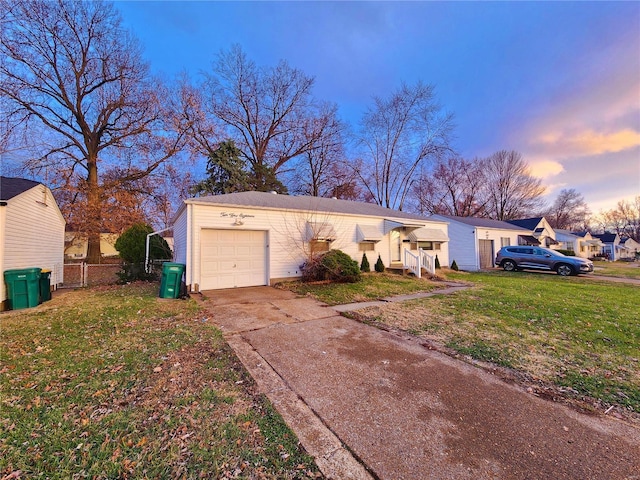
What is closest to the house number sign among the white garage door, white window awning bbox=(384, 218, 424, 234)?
the white garage door

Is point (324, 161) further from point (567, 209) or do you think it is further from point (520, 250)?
point (567, 209)

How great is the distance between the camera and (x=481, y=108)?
521 inches

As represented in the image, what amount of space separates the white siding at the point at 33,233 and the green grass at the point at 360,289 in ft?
25.3

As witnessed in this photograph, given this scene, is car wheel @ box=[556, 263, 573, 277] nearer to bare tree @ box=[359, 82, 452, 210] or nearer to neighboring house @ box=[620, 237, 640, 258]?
bare tree @ box=[359, 82, 452, 210]


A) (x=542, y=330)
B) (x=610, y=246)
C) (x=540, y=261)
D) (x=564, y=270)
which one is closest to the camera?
(x=542, y=330)

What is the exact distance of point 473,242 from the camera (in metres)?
18.5

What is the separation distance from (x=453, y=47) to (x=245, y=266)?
12.3 meters

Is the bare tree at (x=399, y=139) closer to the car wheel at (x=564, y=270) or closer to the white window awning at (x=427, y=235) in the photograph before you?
the white window awning at (x=427, y=235)

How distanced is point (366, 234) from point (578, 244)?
34730 millimetres

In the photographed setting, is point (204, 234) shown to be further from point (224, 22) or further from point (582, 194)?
point (582, 194)

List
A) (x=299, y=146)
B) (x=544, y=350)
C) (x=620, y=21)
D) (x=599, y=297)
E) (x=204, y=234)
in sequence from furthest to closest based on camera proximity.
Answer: (x=299, y=146), (x=204, y=234), (x=599, y=297), (x=620, y=21), (x=544, y=350)

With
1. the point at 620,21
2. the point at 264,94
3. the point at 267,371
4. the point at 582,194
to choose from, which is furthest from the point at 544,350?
the point at 582,194

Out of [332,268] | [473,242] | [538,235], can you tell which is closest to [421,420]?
[332,268]

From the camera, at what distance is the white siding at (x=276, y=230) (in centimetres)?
843
